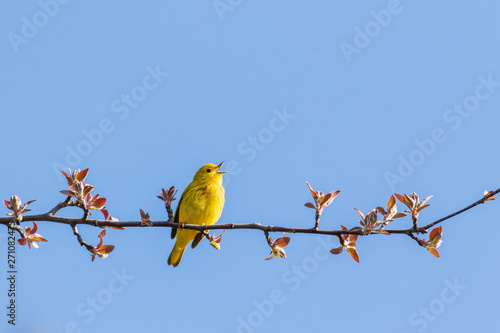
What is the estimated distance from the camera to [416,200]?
3.99 m

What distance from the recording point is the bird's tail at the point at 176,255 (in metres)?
7.86

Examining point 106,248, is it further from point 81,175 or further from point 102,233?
point 81,175

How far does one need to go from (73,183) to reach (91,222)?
1.52ft

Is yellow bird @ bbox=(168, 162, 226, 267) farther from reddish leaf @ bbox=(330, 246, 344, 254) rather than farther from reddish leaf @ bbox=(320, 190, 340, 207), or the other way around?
reddish leaf @ bbox=(320, 190, 340, 207)

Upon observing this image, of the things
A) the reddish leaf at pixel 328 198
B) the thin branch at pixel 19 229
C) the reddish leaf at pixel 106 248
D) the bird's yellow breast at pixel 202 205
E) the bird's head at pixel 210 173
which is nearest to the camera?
the thin branch at pixel 19 229

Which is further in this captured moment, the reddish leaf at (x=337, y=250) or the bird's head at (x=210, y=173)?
the bird's head at (x=210, y=173)

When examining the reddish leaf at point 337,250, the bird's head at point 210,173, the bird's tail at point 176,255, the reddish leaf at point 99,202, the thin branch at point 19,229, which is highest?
the bird's head at point 210,173

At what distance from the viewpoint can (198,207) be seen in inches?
290

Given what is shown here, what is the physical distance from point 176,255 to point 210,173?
132cm

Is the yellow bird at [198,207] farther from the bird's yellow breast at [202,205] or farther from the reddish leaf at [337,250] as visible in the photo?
the reddish leaf at [337,250]

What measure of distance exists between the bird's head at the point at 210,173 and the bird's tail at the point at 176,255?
42.1 inches

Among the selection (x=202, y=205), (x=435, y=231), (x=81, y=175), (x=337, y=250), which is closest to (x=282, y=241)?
(x=337, y=250)

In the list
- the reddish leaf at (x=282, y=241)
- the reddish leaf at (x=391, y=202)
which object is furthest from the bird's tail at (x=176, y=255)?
the reddish leaf at (x=391, y=202)

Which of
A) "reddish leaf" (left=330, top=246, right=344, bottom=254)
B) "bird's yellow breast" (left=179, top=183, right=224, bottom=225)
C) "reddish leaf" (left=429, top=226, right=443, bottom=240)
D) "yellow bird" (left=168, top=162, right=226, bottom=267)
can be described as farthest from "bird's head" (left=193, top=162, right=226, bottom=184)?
"reddish leaf" (left=429, top=226, right=443, bottom=240)
